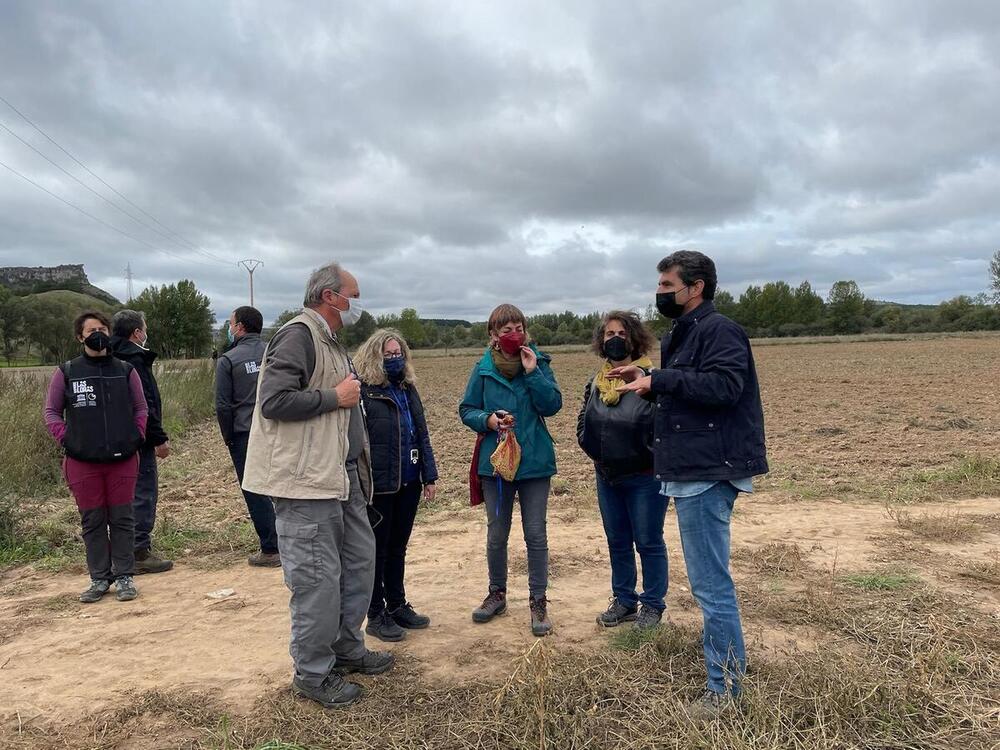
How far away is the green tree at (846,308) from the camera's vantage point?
88.9m

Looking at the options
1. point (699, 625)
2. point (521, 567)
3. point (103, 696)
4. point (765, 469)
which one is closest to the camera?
point (765, 469)

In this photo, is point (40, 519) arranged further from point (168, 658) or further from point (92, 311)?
point (168, 658)

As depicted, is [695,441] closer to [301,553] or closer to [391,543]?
[301,553]

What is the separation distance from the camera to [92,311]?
4.80m

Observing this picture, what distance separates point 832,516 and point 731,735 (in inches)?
178

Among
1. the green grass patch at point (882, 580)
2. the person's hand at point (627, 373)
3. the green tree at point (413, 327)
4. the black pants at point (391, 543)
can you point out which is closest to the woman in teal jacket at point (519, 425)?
the person's hand at point (627, 373)

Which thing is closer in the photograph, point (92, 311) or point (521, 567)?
point (92, 311)

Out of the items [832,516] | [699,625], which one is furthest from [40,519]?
[832,516]

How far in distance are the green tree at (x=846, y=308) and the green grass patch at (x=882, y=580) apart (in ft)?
→ 311

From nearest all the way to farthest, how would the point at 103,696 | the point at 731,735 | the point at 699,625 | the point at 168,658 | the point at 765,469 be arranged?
the point at 731,735, the point at 765,469, the point at 103,696, the point at 168,658, the point at 699,625

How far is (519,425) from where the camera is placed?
13.2 ft

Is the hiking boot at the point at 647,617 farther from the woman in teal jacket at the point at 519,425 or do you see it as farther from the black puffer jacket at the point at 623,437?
the black puffer jacket at the point at 623,437

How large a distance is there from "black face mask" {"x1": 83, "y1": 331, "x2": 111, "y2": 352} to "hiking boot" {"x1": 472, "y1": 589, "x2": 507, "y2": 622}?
10.9 feet

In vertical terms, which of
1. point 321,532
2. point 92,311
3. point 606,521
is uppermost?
point 92,311
